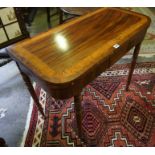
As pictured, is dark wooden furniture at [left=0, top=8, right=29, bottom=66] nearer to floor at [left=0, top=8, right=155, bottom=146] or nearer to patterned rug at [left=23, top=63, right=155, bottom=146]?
floor at [left=0, top=8, right=155, bottom=146]

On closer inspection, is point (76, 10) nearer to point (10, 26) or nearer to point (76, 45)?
point (10, 26)

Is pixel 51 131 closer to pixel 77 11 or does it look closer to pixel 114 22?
pixel 114 22

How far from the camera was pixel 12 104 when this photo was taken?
152cm

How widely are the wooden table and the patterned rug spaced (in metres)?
0.36

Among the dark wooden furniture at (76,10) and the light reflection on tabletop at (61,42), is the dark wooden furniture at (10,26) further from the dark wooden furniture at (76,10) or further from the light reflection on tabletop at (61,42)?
the light reflection on tabletop at (61,42)

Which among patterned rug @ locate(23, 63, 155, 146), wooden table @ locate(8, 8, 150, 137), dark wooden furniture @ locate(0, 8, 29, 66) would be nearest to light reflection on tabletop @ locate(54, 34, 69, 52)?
wooden table @ locate(8, 8, 150, 137)

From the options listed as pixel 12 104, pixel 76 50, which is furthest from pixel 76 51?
pixel 12 104

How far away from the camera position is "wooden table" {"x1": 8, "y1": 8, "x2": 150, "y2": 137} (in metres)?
0.76

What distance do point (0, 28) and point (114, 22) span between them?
3.48 ft

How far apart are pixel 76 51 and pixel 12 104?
945 millimetres

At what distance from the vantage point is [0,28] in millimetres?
1557

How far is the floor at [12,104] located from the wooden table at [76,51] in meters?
0.43

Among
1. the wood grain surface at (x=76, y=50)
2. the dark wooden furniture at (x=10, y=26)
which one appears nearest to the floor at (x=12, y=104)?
the dark wooden furniture at (x=10, y=26)
